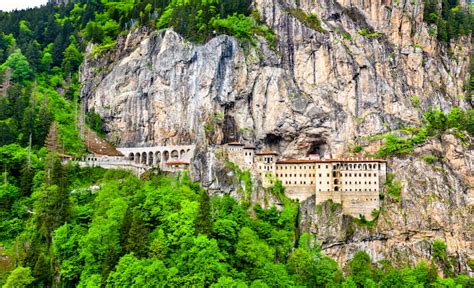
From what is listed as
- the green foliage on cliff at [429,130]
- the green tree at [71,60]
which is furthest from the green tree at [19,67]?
the green foliage on cliff at [429,130]

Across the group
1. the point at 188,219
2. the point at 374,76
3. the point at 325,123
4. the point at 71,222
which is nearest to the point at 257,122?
the point at 325,123

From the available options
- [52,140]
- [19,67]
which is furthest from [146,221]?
[19,67]

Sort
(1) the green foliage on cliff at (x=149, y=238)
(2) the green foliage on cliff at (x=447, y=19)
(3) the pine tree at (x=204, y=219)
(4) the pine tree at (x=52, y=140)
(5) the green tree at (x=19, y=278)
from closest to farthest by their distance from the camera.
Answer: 1. (5) the green tree at (x=19, y=278)
2. (1) the green foliage on cliff at (x=149, y=238)
3. (3) the pine tree at (x=204, y=219)
4. (4) the pine tree at (x=52, y=140)
5. (2) the green foliage on cliff at (x=447, y=19)

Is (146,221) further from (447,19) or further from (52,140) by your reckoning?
(447,19)

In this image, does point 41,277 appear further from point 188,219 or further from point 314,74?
point 314,74

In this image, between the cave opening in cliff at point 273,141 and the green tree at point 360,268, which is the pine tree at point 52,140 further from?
the green tree at point 360,268

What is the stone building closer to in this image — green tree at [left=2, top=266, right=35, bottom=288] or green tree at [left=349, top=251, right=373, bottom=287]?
green tree at [left=349, top=251, right=373, bottom=287]
